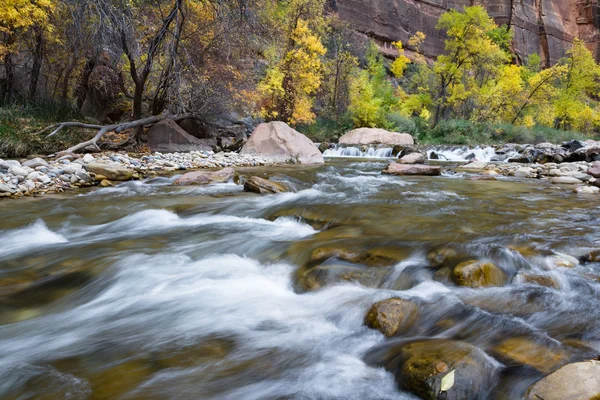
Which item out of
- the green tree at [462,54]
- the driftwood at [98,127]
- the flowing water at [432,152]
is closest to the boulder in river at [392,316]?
the driftwood at [98,127]

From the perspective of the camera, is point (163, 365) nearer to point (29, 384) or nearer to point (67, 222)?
point (29, 384)

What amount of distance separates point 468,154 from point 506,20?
37508mm

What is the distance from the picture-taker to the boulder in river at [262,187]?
6625 mm

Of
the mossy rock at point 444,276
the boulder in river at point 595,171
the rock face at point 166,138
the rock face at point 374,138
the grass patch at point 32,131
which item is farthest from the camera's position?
the rock face at point 374,138

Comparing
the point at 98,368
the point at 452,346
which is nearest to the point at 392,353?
the point at 452,346

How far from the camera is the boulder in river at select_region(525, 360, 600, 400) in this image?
145cm

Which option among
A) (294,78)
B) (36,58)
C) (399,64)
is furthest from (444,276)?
(399,64)

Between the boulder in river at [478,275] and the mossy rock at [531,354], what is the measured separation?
0.69 meters

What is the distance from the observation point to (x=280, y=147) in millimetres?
12477

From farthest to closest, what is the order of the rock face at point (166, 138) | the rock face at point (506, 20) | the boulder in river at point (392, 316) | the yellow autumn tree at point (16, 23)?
the rock face at point (506, 20) < the rock face at point (166, 138) < the yellow autumn tree at point (16, 23) < the boulder in river at point (392, 316)

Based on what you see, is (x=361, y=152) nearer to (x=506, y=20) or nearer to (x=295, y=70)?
(x=295, y=70)

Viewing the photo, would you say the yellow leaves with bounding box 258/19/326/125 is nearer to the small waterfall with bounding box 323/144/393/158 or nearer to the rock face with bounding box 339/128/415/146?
the small waterfall with bounding box 323/144/393/158

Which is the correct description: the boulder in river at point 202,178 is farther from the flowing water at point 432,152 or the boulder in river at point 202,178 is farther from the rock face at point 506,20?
the rock face at point 506,20

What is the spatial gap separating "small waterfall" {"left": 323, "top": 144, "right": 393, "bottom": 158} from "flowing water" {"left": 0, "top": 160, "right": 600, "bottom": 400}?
428 inches
